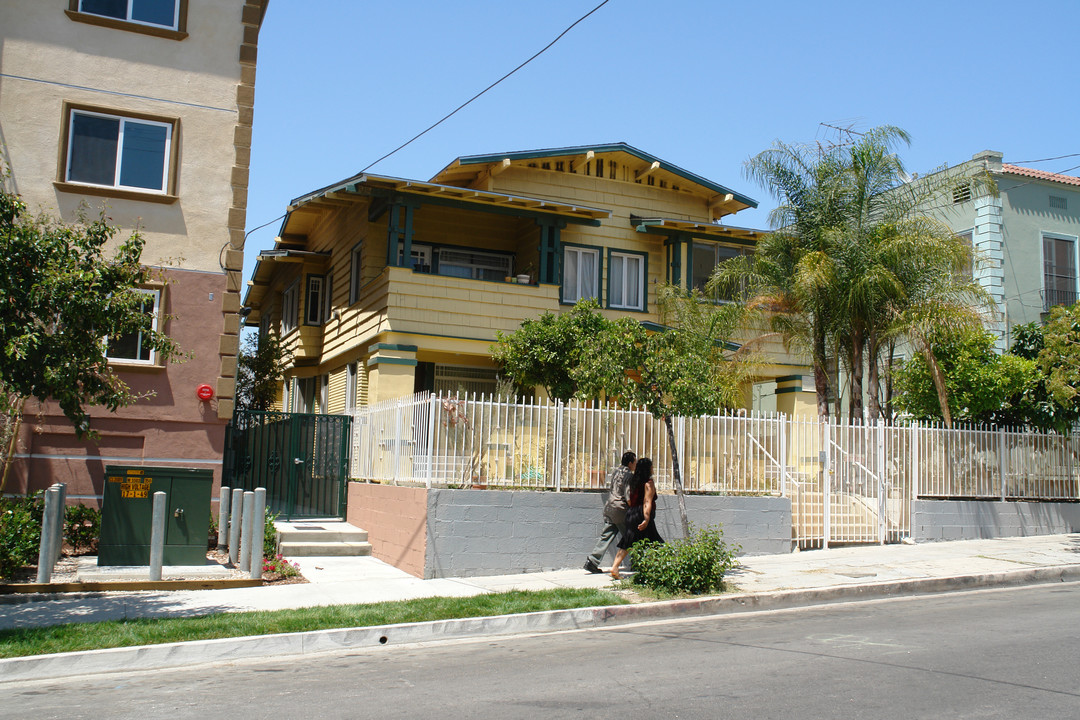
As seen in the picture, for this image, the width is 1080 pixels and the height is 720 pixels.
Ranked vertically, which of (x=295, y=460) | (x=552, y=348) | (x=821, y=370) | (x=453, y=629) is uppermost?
(x=552, y=348)

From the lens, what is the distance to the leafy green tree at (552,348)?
17.3 metres

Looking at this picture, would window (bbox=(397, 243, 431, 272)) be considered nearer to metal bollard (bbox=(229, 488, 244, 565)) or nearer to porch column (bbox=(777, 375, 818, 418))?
porch column (bbox=(777, 375, 818, 418))

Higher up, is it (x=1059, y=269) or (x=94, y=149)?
(x=1059, y=269)

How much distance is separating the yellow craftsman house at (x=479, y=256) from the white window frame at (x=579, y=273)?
35mm

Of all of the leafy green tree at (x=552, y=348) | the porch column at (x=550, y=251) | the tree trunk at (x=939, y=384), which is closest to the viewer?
the tree trunk at (x=939, y=384)

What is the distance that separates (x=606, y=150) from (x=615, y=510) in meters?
12.6

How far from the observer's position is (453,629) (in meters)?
9.60

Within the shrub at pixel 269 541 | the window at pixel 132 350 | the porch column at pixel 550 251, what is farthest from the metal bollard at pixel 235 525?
the porch column at pixel 550 251

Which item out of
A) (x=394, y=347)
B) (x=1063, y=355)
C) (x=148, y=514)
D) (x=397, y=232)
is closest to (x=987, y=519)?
(x=1063, y=355)

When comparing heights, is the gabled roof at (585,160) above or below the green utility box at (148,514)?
above

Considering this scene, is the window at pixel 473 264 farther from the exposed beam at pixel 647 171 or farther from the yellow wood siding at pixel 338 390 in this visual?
the exposed beam at pixel 647 171

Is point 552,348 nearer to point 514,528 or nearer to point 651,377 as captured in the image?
point 651,377

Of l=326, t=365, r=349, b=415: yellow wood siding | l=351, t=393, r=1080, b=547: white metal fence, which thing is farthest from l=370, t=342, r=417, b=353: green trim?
l=326, t=365, r=349, b=415: yellow wood siding

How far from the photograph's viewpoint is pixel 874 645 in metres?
8.41
